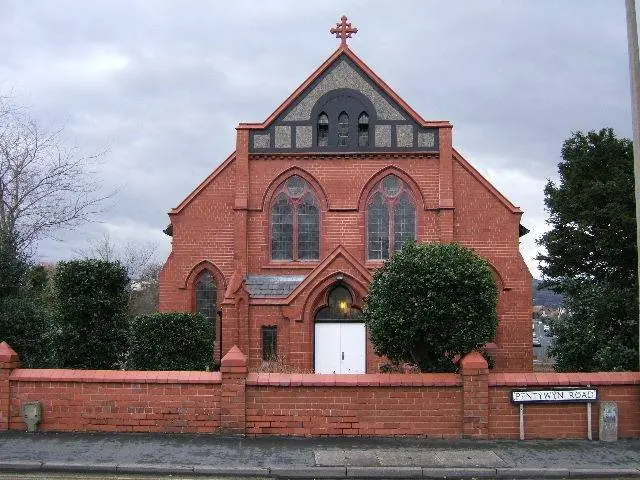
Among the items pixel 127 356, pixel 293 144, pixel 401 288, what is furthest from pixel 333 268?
pixel 401 288

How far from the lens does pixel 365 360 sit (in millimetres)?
24719

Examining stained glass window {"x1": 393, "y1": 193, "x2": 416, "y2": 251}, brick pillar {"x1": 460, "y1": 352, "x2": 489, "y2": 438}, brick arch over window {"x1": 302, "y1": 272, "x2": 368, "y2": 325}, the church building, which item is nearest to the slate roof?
the church building

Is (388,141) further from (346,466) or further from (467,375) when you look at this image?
(346,466)

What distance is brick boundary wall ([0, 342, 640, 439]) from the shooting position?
13859 mm

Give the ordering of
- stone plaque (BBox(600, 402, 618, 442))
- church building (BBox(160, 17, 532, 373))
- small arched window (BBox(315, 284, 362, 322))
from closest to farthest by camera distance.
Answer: stone plaque (BBox(600, 402, 618, 442)), small arched window (BBox(315, 284, 362, 322)), church building (BBox(160, 17, 532, 373))

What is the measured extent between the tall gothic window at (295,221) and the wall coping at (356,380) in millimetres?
12571

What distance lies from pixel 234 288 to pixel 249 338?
1720mm

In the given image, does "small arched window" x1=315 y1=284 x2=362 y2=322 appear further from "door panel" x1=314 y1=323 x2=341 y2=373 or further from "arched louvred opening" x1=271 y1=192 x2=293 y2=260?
"arched louvred opening" x1=271 y1=192 x2=293 y2=260

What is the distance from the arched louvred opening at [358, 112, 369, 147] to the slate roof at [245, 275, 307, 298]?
519cm

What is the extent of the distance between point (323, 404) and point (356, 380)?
2.51 feet

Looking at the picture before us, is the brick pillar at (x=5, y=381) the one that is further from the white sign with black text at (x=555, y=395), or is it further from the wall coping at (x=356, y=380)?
the white sign with black text at (x=555, y=395)

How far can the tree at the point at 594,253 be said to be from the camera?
22500mm

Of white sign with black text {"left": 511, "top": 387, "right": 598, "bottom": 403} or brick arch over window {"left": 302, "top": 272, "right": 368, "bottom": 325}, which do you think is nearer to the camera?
white sign with black text {"left": 511, "top": 387, "right": 598, "bottom": 403}

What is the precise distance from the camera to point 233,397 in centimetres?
1388
